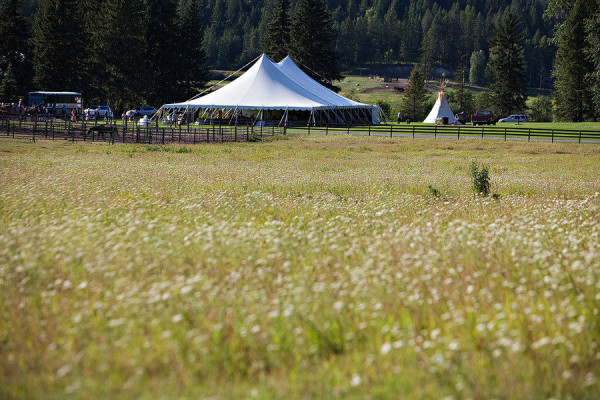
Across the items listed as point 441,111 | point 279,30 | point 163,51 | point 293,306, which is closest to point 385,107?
point 279,30

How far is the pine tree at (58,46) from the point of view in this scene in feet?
222

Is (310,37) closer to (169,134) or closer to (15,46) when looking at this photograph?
(15,46)

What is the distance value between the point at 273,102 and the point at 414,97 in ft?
147

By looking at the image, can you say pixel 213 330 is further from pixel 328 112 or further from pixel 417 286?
pixel 328 112

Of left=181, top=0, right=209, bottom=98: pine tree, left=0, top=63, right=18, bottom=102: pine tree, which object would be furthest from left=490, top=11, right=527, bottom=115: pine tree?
left=0, top=63, right=18, bottom=102: pine tree

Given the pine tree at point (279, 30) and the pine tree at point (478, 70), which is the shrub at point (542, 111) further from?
the pine tree at point (478, 70)

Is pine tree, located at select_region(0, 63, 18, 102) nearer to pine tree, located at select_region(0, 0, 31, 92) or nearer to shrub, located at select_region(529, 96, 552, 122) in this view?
pine tree, located at select_region(0, 0, 31, 92)

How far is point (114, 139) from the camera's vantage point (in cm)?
3859

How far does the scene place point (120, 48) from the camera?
234 ft

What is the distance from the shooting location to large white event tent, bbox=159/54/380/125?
178ft

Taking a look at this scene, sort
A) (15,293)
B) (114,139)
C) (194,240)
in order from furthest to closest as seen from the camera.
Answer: (114,139), (194,240), (15,293)

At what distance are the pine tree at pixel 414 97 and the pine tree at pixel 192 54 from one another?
1269 inches

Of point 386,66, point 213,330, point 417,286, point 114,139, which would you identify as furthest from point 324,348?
point 386,66

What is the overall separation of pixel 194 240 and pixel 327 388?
3.65m
